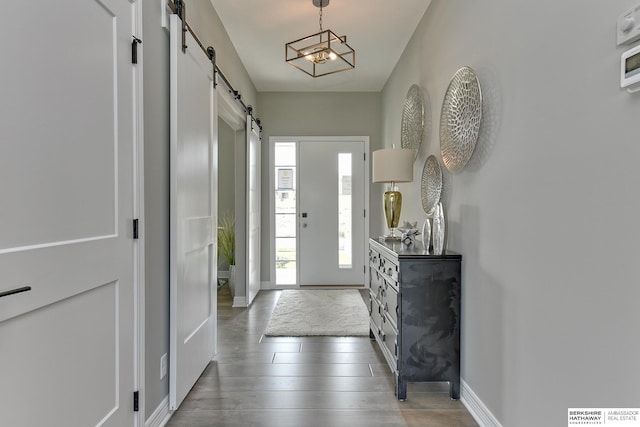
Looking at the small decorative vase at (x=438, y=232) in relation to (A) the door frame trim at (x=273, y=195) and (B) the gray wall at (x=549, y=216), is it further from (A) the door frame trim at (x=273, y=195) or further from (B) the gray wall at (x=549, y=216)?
(A) the door frame trim at (x=273, y=195)

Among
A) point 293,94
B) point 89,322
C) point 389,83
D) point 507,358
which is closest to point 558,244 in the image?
point 507,358

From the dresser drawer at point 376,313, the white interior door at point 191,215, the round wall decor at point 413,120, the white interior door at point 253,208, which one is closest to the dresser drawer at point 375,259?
the dresser drawer at point 376,313

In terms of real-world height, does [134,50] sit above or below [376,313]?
above

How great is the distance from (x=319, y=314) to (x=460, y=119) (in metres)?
2.48

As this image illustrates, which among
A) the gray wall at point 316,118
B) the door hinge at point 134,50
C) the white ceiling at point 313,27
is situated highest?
the white ceiling at point 313,27

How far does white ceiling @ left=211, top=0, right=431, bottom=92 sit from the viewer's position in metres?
2.95

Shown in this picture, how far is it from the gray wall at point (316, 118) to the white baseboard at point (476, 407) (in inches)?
124

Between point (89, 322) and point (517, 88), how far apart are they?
1.98 meters

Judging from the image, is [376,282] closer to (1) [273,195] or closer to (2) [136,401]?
(2) [136,401]

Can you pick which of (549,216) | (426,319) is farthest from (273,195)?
(549,216)

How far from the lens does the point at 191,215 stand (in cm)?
226

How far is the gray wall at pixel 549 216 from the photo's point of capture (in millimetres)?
1100

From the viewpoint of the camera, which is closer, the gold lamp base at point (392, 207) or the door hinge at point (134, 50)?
the door hinge at point (134, 50)
